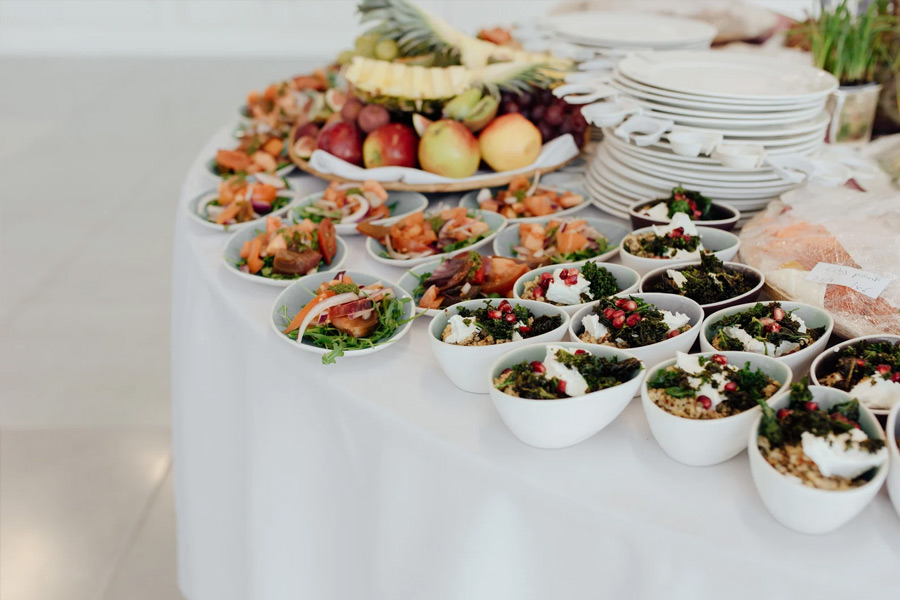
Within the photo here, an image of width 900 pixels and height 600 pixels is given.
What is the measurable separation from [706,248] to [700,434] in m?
0.65

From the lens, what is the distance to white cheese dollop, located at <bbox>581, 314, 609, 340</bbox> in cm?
116

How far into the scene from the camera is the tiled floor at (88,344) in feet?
7.98

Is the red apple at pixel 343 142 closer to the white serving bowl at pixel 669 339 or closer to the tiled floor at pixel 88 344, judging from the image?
the white serving bowl at pixel 669 339

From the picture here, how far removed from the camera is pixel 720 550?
87 cm

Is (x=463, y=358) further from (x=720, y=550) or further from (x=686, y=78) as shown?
(x=686, y=78)

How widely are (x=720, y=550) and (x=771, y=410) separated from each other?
0.18 meters

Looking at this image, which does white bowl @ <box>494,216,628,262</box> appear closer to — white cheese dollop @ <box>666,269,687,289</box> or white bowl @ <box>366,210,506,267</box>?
white bowl @ <box>366,210,506,267</box>

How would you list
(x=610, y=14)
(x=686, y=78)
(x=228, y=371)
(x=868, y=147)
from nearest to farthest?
(x=228, y=371) → (x=686, y=78) → (x=868, y=147) → (x=610, y=14)

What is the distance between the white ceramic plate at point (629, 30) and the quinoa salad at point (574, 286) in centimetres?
118

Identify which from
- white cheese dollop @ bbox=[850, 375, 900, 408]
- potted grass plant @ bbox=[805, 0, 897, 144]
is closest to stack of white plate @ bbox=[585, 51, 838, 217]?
potted grass plant @ bbox=[805, 0, 897, 144]

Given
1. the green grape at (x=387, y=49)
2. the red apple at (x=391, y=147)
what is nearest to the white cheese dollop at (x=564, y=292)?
the red apple at (x=391, y=147)

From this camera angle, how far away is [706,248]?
1.51m

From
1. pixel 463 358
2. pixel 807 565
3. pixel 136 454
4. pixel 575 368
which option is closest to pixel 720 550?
pixel 807 565

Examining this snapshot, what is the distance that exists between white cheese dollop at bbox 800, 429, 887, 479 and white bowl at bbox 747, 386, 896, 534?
0.01 metres
